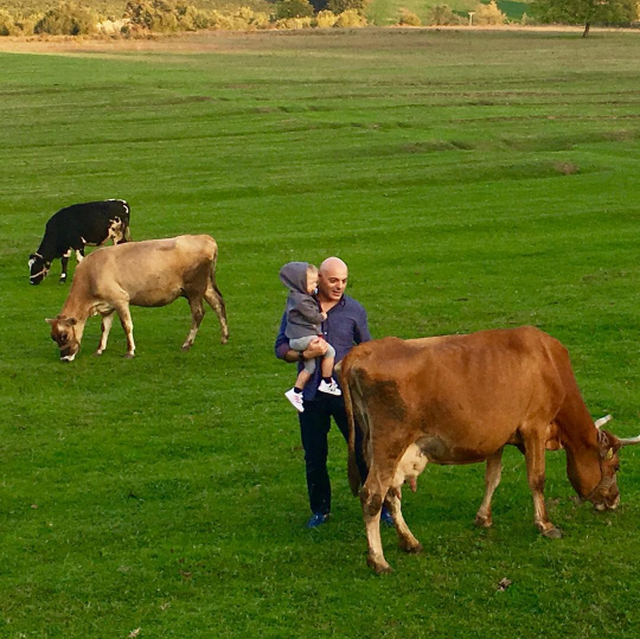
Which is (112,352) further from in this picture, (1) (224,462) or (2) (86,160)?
(2) (86,160)

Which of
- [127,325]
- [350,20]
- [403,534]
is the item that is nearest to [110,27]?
→ [350,20]

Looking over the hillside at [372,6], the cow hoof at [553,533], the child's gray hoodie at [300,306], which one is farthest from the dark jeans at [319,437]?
the hillside at [372,6]

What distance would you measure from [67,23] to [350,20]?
38887mm

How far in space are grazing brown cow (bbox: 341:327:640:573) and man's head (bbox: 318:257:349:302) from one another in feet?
2.29

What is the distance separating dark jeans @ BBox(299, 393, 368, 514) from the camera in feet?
35.4

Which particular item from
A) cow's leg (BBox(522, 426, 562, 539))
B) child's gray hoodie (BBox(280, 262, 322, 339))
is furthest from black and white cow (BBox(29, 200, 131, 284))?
cow's leg (BBox(522, 426, 562, 539))

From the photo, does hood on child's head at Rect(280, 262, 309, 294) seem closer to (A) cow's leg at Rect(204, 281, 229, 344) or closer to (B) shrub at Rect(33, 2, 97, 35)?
(A) cow's leg at Rect(204, 281, 229, 344)

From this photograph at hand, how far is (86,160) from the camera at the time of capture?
42594mm

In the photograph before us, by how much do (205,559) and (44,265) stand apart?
15700 mm

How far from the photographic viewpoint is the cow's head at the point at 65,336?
18641 mm

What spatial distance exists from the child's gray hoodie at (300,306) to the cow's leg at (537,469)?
8.09 feet

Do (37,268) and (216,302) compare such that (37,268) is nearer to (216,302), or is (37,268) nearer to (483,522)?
(216,302)

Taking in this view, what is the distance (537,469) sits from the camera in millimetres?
10477

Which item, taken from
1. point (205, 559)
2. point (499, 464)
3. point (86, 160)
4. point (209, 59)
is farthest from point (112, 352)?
point (209, 59)
